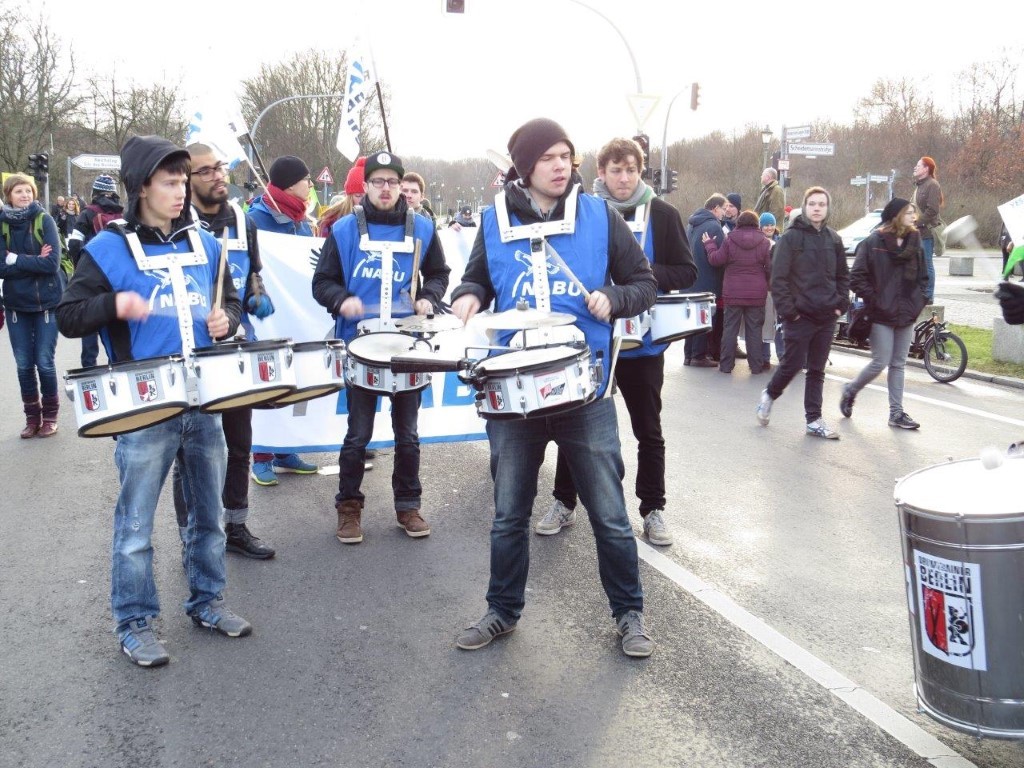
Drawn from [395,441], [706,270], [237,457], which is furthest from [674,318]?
[706,270]

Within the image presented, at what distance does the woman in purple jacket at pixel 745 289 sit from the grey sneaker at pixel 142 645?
8.84 meters

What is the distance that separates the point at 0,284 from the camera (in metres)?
8.09

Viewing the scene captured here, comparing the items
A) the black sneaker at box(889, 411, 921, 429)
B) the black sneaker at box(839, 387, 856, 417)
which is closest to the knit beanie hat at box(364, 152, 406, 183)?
the black sneaker at box(839, 387, 856, 417)

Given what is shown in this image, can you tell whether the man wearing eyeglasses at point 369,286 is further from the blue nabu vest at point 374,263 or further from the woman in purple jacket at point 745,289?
the woman in purple jacket at point 745,289

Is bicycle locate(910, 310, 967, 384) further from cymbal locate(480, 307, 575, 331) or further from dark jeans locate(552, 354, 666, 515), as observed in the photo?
cymbal locate(480, 307, 575, 331)

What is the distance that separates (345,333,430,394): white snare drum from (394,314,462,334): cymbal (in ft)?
0.23

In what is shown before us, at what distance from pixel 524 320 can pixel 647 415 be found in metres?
2.01

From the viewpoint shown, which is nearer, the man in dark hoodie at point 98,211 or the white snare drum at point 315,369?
the white snare drum at point 315,369

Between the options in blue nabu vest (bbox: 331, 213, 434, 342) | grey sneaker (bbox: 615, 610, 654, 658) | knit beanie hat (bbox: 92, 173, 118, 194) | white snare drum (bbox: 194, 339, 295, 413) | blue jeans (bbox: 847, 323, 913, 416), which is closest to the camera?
white snare drum (bbox: 194, 339, 295, 413)

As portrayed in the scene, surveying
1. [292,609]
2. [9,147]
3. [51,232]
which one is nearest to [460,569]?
[292,609]

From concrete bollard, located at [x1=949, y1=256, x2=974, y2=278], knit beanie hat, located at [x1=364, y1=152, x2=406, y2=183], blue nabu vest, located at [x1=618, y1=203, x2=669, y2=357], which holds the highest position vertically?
knit beanie hat, located at [x1=364, y1=152, x2=406, y2=183]

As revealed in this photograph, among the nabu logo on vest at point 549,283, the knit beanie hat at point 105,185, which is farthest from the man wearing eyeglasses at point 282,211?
the knit beanie hat at point 105,185

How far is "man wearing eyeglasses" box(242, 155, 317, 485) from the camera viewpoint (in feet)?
20.8

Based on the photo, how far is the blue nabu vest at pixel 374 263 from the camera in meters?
5.26
